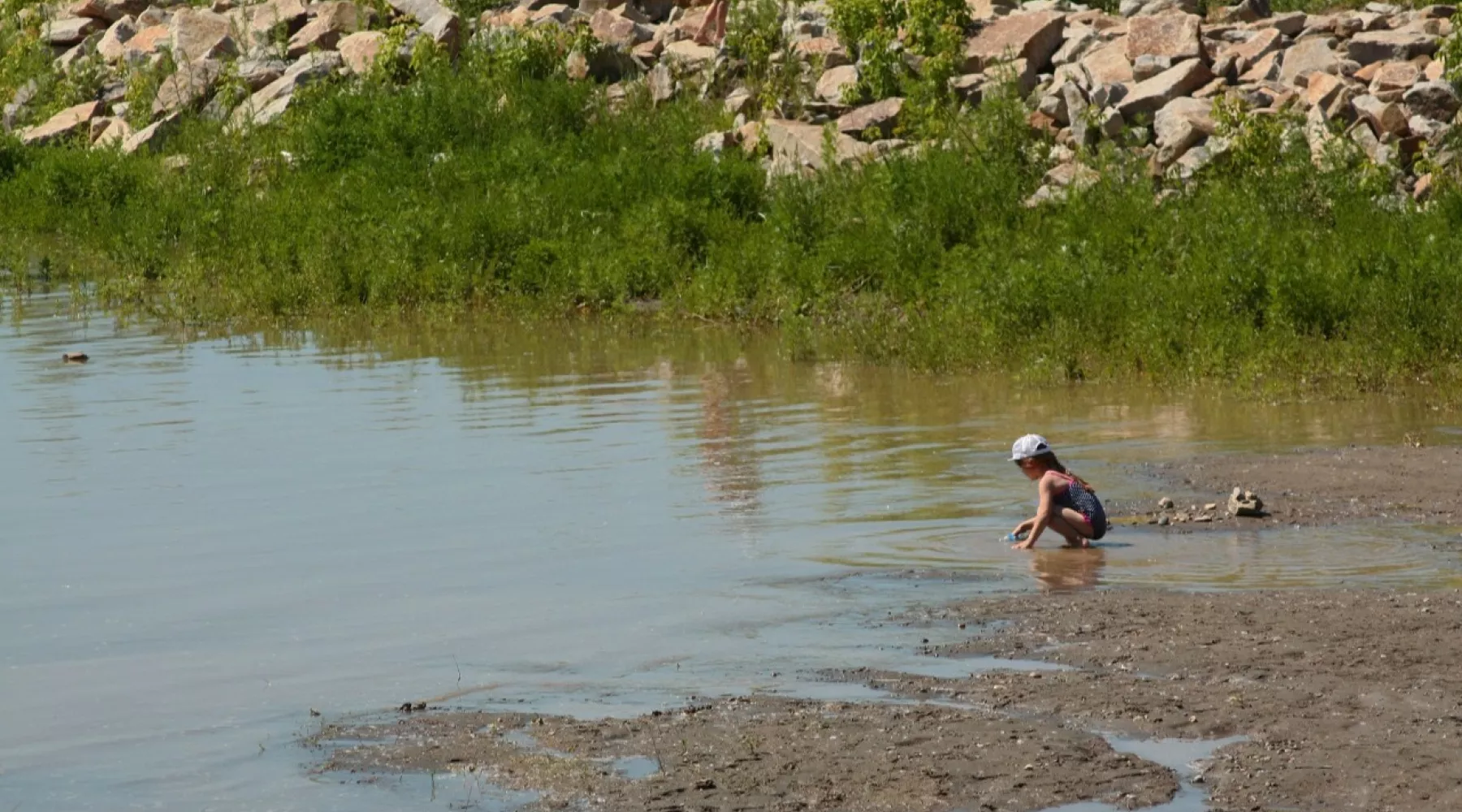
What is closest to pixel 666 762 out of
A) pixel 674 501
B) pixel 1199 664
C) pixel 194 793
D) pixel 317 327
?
pixel 194 793

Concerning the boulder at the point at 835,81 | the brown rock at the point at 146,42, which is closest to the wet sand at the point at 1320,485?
the boulder at the point at 835,81

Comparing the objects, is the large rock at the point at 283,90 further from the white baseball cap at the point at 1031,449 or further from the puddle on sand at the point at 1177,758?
the puddle on sand at the point at 1177,758

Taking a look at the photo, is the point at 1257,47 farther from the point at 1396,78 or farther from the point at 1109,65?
the point at 1396,78

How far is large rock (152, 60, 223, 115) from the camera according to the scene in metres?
28.8

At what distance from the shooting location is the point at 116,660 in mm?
8164

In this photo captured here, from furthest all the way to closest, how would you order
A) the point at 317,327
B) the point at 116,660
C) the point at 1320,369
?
the point at 317,327
the point at 1320,369
the point at 116,660

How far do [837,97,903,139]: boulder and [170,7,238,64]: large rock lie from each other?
38.5 feet

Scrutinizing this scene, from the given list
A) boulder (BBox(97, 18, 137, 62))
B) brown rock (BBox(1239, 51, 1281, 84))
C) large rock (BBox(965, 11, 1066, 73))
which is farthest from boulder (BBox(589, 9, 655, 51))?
boulder (BBox(97, 18, 137, 62))

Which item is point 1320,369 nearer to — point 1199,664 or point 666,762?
point 1199,664

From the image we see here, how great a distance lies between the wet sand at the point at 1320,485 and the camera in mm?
10031

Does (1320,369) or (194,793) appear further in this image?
(1320,369)

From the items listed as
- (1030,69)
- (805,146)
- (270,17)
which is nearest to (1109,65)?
(1030,69)

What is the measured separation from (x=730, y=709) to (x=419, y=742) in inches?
40.4

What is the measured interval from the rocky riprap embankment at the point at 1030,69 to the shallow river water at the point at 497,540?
4868mm
